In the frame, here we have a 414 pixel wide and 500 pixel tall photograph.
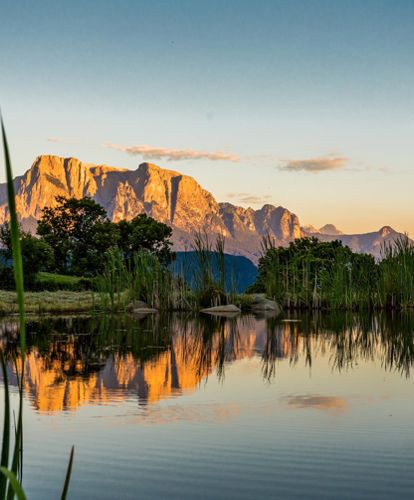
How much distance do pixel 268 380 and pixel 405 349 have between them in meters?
4.28

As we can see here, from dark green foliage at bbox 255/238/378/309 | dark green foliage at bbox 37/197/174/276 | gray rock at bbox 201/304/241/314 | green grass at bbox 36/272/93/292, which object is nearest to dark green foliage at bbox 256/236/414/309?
dark green foliage at bbox 255/238/378/309

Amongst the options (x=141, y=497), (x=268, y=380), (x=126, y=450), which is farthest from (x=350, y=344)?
(x=141, y=497)

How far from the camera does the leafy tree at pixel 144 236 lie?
156 feet

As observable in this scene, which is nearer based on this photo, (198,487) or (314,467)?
(198,487)

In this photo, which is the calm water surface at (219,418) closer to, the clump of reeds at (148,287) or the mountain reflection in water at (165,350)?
the mountain reflection in water at (165,350)

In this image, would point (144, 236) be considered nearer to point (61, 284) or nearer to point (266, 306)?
point (61, 284)

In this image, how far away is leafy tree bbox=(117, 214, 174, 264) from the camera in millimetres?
47562

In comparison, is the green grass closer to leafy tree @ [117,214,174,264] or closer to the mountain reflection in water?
leafy tree @ [117,214,174,264]

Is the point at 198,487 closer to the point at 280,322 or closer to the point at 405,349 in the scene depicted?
the point at 405,349

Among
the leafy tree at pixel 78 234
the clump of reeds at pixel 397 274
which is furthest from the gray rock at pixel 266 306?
the leafy tree at pixel 78 234

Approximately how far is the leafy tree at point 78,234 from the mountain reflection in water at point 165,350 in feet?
89.7

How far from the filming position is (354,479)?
14.4ft

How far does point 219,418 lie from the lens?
6.40 metres

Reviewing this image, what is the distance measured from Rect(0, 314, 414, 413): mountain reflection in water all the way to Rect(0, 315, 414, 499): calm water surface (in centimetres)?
4
